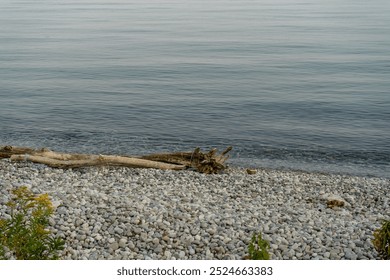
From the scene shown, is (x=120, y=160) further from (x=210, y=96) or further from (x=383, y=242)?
(x=210, y=96)

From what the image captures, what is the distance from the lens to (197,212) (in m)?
13.1

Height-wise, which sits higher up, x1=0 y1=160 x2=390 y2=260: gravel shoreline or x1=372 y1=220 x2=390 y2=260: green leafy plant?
x1=372 y1=220 x2=390 y2=260: green leafy plant

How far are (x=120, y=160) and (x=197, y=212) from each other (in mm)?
5555

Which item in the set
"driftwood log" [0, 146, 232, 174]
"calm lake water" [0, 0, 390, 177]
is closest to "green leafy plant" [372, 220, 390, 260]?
"driftwood log" [0, 146, 232, 174]

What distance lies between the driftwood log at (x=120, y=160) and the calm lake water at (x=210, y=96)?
402 centimetres

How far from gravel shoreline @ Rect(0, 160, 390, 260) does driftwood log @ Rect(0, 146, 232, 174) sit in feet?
0.90

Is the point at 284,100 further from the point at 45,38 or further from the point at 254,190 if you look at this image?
the point at 45,38

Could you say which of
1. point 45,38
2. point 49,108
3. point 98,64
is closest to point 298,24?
point 45,38

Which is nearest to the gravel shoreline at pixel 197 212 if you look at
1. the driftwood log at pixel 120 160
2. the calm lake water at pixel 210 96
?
the driftwood log at pixel 120 160

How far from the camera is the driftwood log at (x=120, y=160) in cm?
1781

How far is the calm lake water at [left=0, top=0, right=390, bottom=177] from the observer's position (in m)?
25.1

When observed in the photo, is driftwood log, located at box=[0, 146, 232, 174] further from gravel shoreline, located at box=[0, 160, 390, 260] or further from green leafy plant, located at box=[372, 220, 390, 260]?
green leafy plant, located at box=[372, 220, 390, 260]

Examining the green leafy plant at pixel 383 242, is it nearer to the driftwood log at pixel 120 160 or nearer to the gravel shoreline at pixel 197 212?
the gravel shoreline at pixel 197 212

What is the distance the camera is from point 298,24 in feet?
249
